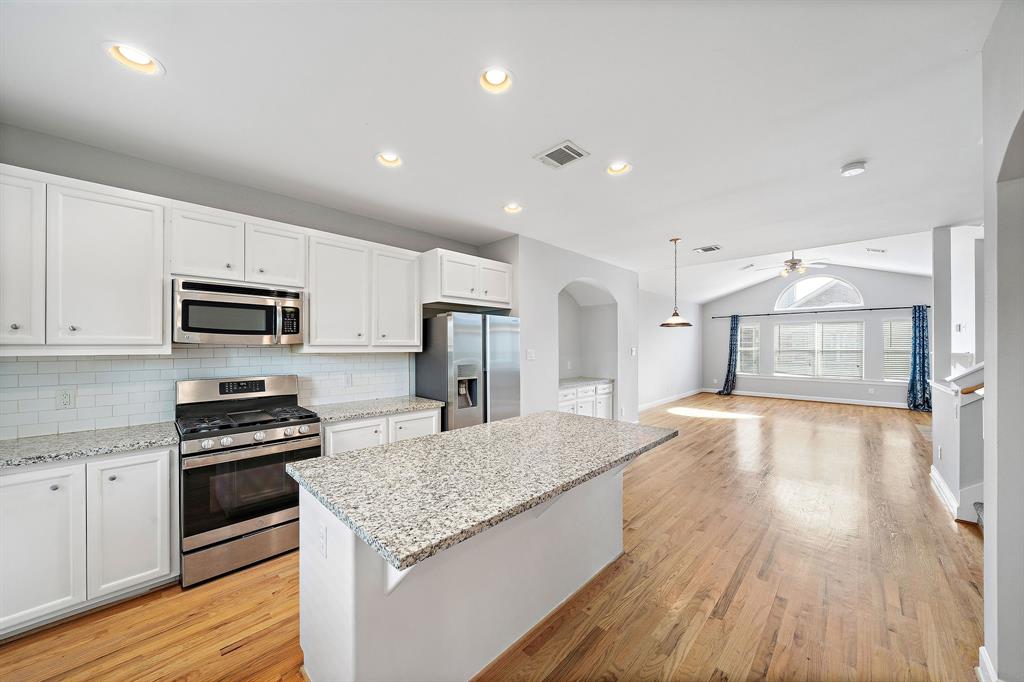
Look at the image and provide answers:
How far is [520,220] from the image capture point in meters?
3.59

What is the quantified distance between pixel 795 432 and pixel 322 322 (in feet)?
23.0

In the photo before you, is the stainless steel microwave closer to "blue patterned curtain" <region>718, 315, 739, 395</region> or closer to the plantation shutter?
"blue patterned curtain" <region>718, 315, 739, 395</region>

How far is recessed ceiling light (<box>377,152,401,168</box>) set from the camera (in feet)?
7.84

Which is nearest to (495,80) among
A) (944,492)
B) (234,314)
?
(234,314)

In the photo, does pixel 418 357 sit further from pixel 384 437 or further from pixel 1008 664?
pixel 1008 664

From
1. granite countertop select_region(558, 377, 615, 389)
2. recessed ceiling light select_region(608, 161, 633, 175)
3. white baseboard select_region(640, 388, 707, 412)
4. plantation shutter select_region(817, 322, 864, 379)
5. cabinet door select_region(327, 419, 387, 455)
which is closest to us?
recessed ceiling light select_region(608, 161, 633, 175)

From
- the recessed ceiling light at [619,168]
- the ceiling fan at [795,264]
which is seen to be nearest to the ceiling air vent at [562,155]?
the recessed ceiling light at [619,168]

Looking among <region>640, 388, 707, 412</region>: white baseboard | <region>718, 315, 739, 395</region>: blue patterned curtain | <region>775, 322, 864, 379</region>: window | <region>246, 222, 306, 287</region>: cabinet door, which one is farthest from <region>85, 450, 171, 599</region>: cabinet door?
<region>775, 322, 864, 379</region>: window

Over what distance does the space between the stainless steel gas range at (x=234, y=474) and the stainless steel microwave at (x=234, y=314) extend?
1.28 feet

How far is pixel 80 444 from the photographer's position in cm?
198

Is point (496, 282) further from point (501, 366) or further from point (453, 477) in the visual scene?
point (453, 477)

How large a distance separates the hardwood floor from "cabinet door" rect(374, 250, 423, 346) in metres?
Result: 1.77

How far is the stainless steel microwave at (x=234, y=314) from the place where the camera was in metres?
2.34

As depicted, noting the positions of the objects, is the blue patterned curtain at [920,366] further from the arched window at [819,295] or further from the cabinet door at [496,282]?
the cabinet door at [496,282]
